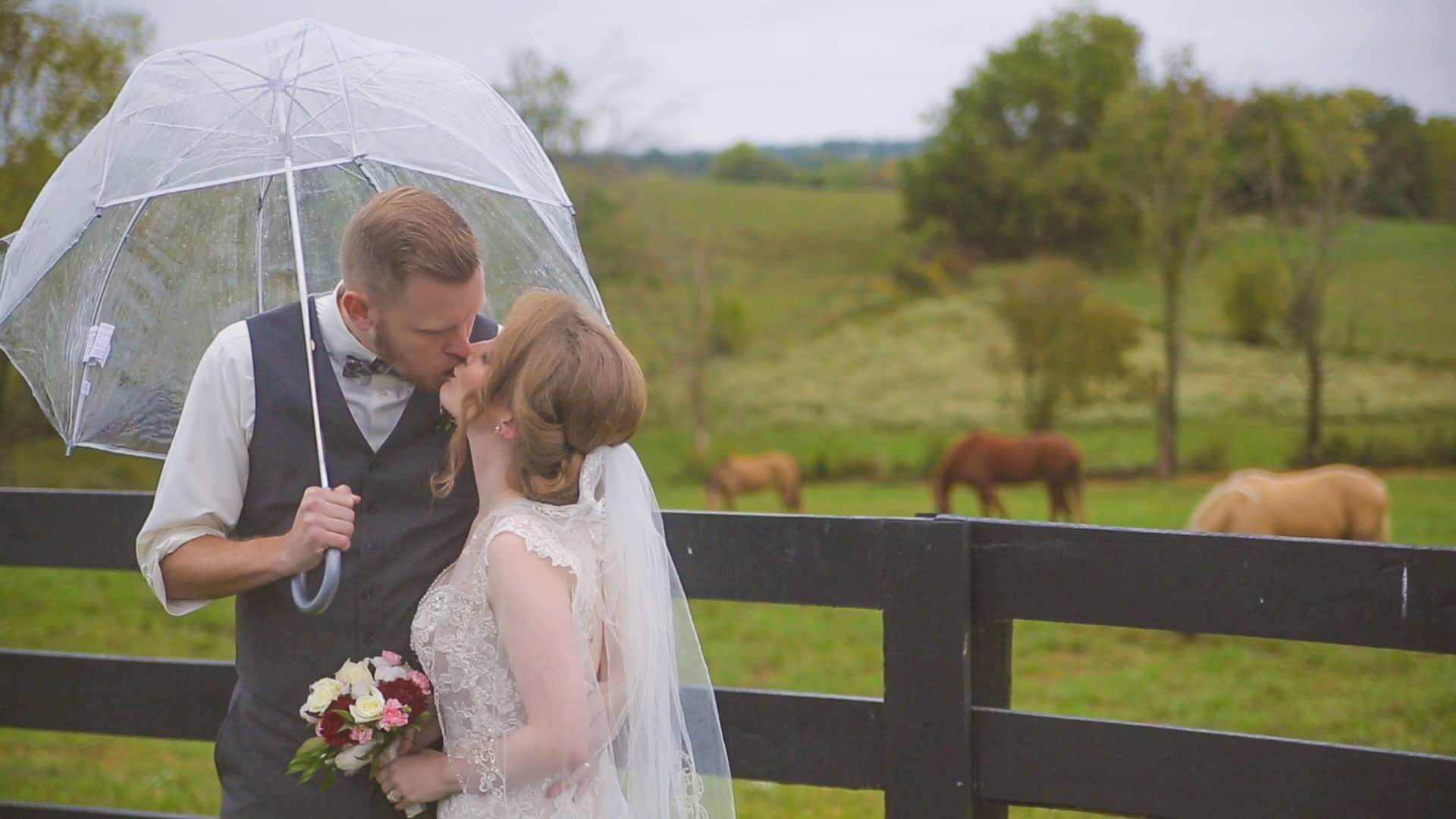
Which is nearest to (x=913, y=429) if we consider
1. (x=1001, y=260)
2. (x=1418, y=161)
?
(x=1001, y=260)

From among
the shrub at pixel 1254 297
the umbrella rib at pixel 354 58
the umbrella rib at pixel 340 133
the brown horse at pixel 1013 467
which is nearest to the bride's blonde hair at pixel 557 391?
the umbrella rib at pixel 340 133

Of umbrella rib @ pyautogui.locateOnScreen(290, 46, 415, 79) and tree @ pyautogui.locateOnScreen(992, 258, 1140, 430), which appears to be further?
tree @ pyautogui.locateOnScreen(992, 258, 1140, 430)

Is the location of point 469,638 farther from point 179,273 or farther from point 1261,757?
point 1261,757

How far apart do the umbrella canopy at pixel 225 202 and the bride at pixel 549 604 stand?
1.40ft

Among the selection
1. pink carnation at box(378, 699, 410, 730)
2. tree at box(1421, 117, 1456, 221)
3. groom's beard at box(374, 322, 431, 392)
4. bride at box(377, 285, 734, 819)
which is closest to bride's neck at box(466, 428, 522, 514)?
bride at box(377, 285, 734, 819)

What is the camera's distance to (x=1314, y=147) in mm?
23844

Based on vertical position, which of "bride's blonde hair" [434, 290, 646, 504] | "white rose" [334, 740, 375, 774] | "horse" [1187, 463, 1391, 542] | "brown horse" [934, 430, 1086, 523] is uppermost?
"bride's blonde hair" [434, 290, 646, 504]

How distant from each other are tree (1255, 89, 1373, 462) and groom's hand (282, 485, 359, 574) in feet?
76.9

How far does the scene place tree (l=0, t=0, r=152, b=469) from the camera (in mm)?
7441

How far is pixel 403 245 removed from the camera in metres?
2.12

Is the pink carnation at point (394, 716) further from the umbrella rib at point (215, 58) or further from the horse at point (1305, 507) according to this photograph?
the horse at point (1305, 507)

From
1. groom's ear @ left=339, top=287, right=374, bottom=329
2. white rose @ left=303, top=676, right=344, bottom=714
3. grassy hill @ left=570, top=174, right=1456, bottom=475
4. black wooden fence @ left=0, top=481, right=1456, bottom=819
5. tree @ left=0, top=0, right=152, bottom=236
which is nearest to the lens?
white rose @ left=303, top=676, right=344, bottom=714

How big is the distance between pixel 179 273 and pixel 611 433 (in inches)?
39.6

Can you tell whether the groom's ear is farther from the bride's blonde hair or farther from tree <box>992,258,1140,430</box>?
tree <box>992,258,1140,430</box>
